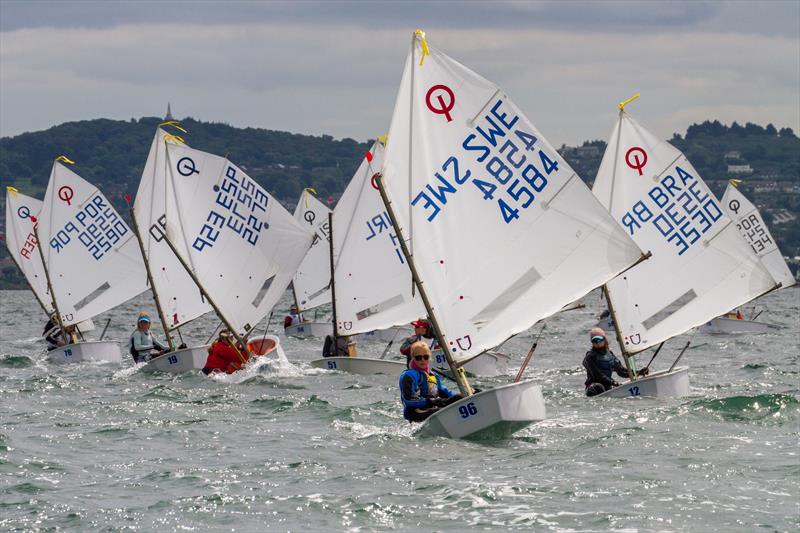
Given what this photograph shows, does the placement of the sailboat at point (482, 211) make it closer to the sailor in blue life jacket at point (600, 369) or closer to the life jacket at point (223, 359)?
the sailor in blue life jacket at point (600, 369)

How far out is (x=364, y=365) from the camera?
27.3 meters

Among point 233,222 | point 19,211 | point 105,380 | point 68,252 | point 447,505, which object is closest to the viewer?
point 447,505

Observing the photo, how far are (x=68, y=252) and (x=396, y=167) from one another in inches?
788

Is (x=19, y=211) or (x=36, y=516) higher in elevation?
(x=19, y=211)

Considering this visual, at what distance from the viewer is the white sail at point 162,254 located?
100 ft

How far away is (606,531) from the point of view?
1270cm

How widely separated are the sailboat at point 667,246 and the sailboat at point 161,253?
10.3 metres

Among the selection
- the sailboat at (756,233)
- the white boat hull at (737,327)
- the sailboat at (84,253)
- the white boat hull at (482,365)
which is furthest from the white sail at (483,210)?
the sailboat at (756,233)

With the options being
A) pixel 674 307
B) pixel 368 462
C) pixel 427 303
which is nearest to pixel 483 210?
pixel 427 303

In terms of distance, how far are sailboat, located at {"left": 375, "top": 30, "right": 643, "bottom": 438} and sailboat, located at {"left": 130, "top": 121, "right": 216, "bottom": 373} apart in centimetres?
1259

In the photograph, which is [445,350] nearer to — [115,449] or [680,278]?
[115,449]

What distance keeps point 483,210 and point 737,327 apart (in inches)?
1132

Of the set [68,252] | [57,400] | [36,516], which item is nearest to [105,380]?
[57,400]

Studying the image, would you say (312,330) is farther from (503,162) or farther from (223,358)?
(503,162)
